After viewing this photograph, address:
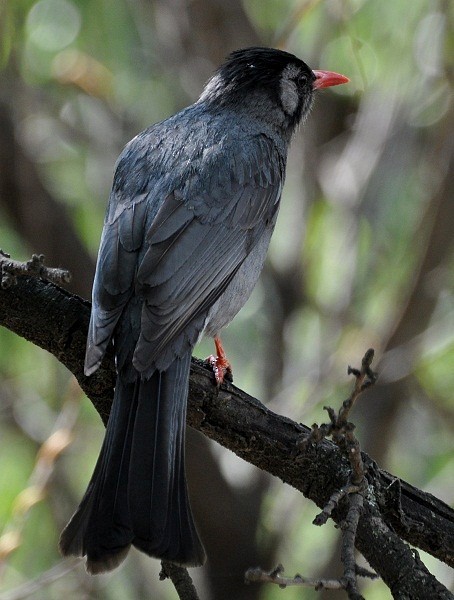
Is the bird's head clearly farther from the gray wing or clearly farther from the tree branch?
the tree branch

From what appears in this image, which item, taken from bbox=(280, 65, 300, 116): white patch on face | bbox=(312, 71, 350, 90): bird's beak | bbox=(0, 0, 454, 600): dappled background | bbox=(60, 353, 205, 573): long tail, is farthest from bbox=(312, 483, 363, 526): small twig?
bbox=(0, 0, 454, 600): dappled background

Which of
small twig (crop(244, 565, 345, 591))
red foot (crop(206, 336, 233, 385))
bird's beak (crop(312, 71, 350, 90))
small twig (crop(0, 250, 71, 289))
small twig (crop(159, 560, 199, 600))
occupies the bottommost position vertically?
small twig (crop(244, 565, 345, 591))

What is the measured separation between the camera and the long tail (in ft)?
10.5

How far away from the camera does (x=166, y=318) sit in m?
3.81

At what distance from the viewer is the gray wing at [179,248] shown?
3.77m

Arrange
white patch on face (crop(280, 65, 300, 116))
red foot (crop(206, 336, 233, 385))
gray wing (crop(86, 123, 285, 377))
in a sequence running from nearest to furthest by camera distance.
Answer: gray wing (crop(86, 123, 285, 377)), red foot (crop(206, 336, 233, 385)), white patch on face (crop(280, 65, 300, 116))

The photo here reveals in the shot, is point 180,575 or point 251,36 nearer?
point 180,575

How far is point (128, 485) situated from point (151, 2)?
5.47 meters

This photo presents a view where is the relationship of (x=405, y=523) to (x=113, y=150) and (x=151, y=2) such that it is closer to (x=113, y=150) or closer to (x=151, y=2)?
(x=113, y=150)

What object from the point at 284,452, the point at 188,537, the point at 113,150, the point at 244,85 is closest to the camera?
the point at 188,537

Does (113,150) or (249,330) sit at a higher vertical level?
(113,150)

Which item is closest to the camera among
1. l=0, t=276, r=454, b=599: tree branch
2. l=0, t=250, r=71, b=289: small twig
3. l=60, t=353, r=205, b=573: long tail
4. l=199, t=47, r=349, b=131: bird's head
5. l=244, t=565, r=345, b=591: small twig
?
l=244, t=565, r=345, b=591: small twig

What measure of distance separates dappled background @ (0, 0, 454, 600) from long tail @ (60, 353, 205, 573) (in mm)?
2753

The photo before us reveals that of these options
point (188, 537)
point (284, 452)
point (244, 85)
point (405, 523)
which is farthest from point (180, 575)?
point (244, 85)
